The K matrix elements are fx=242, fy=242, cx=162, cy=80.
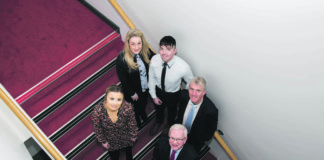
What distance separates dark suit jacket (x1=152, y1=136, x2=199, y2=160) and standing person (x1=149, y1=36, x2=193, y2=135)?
1.81 feet

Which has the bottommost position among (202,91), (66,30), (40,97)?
(202,91)

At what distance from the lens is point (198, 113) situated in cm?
249

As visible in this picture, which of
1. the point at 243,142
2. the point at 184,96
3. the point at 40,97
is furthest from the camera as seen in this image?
→ the point at 40,97

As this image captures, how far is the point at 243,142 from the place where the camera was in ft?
8.87

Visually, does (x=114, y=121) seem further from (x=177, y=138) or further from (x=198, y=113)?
(x=198, y=113)

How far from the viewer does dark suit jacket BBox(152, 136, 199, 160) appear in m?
2.38

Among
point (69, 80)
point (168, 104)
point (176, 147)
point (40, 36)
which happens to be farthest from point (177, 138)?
point (40, 36)

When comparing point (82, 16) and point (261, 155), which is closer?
point (261, 155)

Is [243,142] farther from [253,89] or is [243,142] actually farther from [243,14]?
[243,14]

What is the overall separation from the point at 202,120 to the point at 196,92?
39 centimetres

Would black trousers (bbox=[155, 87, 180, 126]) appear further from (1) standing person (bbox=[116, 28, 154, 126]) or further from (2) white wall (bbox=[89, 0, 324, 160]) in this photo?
(2) white wall (bbox=[89, 0, 324, 160])

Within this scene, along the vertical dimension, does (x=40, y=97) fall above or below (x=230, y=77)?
above

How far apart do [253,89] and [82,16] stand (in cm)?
288

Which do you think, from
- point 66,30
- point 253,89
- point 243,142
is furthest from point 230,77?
point 66,30
